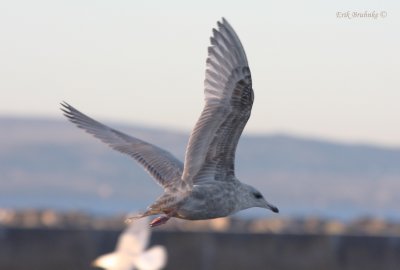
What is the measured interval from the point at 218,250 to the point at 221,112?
1012cm

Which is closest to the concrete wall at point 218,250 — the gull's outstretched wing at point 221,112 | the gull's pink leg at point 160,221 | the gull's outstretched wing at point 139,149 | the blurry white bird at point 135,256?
the gull's outstretched wing at point 139,149

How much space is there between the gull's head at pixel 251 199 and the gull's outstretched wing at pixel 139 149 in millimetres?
511

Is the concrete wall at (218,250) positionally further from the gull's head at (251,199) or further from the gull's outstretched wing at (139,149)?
the gull's head at (251,199)

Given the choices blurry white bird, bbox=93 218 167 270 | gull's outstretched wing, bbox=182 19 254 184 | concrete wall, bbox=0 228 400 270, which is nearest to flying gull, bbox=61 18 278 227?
gull's outstretched wing, bbox=182 19 254 184

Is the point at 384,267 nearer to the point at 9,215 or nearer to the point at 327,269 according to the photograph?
the point at 327,269

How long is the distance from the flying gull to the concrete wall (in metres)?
9.17

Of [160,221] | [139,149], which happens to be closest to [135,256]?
[160,221]

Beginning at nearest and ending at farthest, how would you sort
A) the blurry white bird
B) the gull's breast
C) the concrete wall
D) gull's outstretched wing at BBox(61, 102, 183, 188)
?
1. the blurry white bird
2. the gull's breast
3. gull's outstretched wing at BBox(61, 102, 183, 188)
4. the concrete wall

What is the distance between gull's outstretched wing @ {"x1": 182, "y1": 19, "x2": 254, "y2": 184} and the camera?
9852 mm

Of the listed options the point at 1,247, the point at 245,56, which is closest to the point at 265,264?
the point at 1,247

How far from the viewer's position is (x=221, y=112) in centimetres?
1001

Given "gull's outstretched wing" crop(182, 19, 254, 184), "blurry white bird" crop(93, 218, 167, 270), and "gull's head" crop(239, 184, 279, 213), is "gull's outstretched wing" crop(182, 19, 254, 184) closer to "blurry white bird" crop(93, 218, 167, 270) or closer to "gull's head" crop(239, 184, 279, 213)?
"gull's head" crop(239, 184, 279, 213)

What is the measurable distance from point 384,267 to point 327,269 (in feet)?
2.61

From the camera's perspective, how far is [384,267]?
20562 mm
